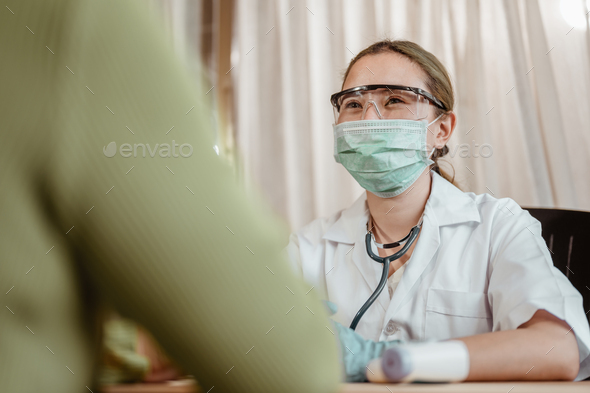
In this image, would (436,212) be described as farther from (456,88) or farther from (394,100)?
(456,88)

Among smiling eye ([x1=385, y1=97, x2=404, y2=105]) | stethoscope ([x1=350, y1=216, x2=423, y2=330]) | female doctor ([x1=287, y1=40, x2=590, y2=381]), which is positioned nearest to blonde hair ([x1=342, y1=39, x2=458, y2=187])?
female doctor ([x1=287, y1=40, x2=590, y2=381])

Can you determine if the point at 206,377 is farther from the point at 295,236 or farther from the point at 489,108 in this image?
the point at 489,108

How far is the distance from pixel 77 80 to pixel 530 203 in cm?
171

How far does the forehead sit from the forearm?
0.82m

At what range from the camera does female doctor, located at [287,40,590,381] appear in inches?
34.9

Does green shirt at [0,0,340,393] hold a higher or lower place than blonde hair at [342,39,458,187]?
lower

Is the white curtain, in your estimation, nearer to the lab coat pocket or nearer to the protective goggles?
the protective goggles

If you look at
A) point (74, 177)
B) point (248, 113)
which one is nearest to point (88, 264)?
point (74, 177)

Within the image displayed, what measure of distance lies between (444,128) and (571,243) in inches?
20.7

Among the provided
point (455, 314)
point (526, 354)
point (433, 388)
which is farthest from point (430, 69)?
point (433, 388)

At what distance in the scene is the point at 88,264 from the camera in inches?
11.2

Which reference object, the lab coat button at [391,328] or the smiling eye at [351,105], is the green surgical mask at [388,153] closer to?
the smiling eye at [351,105]

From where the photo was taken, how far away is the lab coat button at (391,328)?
3.74ft

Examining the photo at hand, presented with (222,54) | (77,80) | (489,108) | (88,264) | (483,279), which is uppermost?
(222,54)
